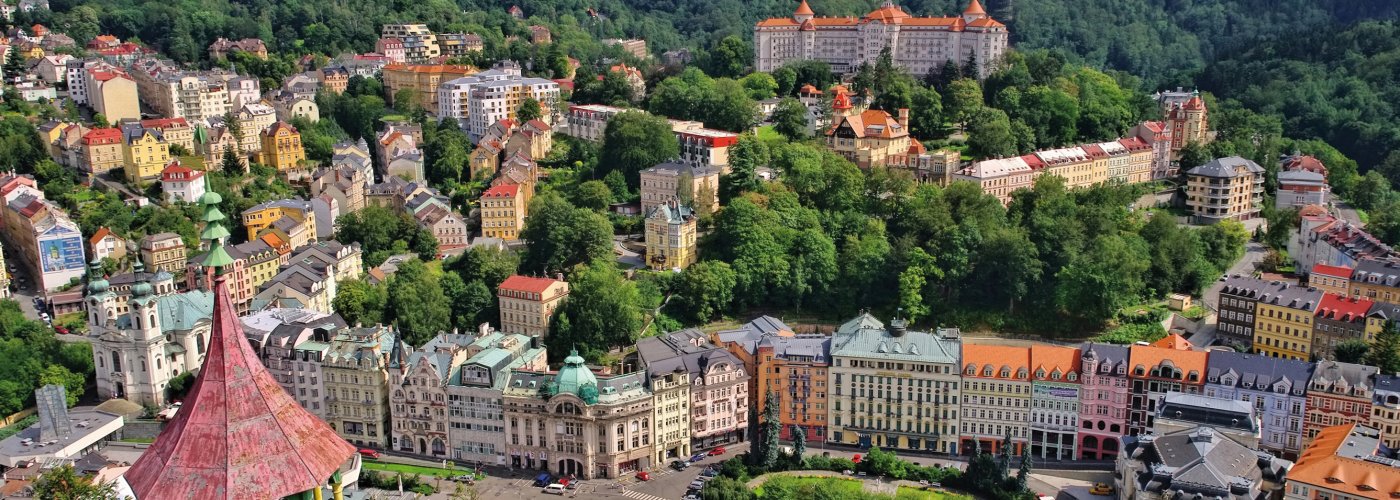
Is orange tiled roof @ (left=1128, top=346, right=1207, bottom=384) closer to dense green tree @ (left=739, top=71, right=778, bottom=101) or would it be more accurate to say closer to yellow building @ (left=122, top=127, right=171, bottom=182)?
dense green tree @ (left=739, top=71, right=778, bottom=101)

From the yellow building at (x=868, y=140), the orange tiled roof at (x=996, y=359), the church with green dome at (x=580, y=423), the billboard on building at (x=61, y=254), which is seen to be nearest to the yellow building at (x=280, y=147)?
the billboard on building at (x=61, y=254)

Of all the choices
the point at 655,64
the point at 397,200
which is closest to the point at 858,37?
the point at 655,64

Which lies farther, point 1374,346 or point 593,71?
point 593,71

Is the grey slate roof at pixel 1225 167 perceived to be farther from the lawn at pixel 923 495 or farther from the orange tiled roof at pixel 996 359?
the lawn at pixel 923 495

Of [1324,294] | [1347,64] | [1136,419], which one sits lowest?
[1136,419]

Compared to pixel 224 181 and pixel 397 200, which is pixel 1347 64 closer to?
pixel 397 200
